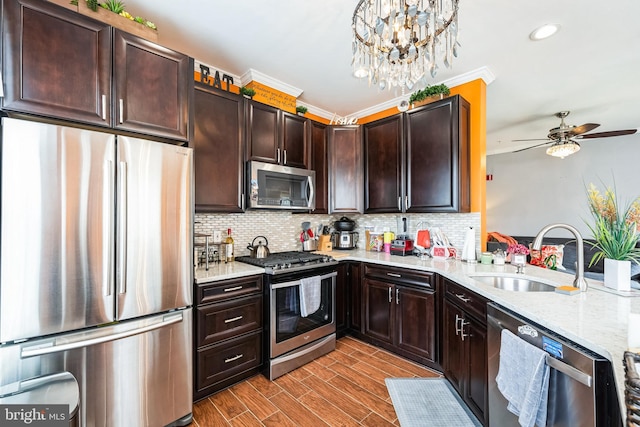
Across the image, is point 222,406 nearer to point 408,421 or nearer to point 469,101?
point 408,421

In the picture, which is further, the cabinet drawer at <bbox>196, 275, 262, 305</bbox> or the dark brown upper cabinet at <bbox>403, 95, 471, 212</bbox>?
the dark brown upper cabinet at <bbox>403, 95, 471, 212</bbox>

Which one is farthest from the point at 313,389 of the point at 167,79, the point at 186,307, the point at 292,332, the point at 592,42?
the point at 592,42

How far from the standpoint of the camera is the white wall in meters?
5.05

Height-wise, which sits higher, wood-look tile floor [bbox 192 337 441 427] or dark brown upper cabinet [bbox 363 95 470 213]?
dark brown upper cabinet [bbox 363 95 470 213]

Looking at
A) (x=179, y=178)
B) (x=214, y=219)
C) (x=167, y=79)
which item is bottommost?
(x=214, y=219)

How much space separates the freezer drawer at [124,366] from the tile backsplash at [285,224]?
1.08 metres

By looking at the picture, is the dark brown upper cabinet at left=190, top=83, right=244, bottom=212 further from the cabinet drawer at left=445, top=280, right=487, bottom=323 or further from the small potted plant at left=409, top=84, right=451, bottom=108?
the cabinet drawer at left=445, top=280, right=487, bottom=323

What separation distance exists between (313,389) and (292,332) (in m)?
0.49

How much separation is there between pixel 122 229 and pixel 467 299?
2.29 metres

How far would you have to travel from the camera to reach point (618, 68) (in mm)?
2701

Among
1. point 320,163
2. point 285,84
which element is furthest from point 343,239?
point 285,84

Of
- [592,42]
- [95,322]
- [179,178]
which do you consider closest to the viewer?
[95,322]

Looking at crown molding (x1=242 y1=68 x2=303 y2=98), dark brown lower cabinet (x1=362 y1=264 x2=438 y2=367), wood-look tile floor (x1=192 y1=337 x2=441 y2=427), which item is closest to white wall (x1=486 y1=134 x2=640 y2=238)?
dark brown lower cabinet (x1=362 y1=264 x2=438 y2=367)

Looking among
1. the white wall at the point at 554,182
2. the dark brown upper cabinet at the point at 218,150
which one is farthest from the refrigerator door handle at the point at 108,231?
the white wall at the point at 554,182
